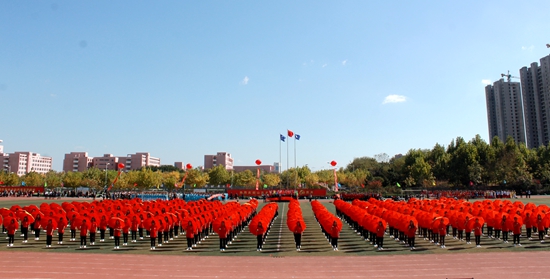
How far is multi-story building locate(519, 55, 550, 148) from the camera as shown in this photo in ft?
321

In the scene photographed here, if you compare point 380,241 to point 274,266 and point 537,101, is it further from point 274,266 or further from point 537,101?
point 537,101

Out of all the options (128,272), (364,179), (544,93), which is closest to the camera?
(128,272)

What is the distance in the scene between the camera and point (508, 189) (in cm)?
6344

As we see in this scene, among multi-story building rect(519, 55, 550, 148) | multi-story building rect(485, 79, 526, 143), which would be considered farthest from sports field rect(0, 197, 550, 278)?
multi-story building rect(485, 79, 526, 143)

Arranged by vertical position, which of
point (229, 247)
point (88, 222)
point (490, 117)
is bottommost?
point (229, 247)

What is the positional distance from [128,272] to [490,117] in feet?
439

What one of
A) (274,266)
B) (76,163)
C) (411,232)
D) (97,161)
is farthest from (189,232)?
(76,163)

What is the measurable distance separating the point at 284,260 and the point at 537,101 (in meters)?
112

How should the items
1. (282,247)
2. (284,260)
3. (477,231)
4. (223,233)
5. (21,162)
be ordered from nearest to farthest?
(284,260) < (223,233) < (477,231) < (282,247) < (21,162)

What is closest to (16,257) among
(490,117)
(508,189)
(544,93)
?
(508,189)

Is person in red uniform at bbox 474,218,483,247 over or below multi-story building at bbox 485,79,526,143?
below

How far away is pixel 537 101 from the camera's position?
101 m

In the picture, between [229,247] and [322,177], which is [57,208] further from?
[322,177]

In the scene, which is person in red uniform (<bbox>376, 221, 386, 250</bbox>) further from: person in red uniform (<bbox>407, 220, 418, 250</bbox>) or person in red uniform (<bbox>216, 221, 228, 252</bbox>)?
person in red uniform (<bbox>216, 221, 228, 252</bbox>)
